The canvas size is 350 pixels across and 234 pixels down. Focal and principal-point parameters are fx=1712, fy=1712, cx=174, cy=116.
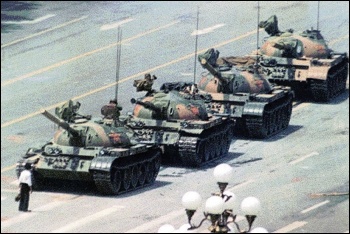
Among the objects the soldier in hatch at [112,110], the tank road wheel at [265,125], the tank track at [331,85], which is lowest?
the tank track at [331,85]

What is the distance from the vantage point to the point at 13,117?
72.1 meters

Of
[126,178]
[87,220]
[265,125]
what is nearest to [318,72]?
[265,125]

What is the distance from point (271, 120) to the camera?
235 feet

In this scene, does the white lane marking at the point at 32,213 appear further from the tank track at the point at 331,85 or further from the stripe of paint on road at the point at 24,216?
the tank track at the point at 331,85

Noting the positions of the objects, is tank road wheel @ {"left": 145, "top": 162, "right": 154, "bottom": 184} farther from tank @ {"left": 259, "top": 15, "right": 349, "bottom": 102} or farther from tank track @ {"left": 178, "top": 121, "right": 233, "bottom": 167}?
tank @ {"left": 259, "top": 15, "right": 349, "bottom": 102}

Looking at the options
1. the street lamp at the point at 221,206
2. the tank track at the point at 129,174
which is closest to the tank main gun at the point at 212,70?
the tank track at the point at 129,174

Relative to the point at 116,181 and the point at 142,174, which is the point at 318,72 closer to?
the point at 142,174

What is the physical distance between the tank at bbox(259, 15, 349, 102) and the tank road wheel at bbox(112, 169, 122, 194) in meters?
18.0

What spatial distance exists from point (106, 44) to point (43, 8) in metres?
9.19

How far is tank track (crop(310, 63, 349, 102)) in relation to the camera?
255 feet

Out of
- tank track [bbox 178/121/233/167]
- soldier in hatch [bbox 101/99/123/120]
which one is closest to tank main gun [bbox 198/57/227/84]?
tank track [bbox 178/121/233/167]

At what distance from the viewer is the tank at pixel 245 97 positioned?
230 ft

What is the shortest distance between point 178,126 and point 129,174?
15.6ft

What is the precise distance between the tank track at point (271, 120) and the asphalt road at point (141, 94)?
499 millimetres
